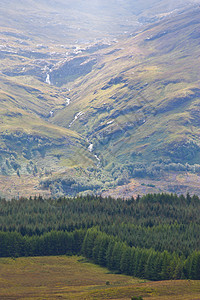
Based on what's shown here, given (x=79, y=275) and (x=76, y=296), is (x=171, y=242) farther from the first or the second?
(x=76, y=296)

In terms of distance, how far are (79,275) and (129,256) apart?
71.7 ft

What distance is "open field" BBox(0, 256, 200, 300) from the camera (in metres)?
127

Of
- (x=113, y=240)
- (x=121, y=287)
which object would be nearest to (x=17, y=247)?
(x=113, y=240)

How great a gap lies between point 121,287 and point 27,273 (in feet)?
156

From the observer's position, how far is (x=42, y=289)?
449 ft

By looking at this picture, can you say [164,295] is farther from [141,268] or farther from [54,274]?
[54,274]

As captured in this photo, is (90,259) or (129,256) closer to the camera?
(129,256)

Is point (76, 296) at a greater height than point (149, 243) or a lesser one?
lesser

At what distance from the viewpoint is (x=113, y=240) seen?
625 feet

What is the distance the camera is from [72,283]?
482 feet

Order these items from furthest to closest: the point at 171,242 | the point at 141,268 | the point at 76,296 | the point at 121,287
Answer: the point at 171,242, the point at 141,268, the point at 121,287, the point at 76,296

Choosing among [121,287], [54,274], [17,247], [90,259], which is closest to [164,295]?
[121,287]

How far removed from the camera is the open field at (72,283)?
127 meters

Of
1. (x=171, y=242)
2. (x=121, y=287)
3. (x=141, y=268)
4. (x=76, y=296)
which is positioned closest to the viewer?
(x=76, y=296)
